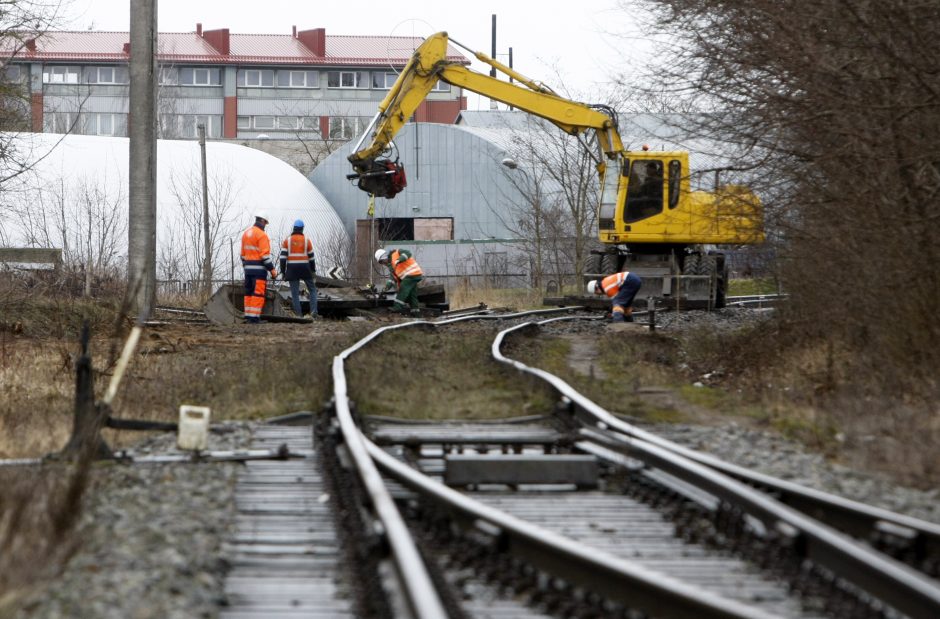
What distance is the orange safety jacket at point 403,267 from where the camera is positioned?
2545cm

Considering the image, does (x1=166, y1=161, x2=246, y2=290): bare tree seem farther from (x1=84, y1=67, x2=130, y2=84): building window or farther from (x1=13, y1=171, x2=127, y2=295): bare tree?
(x1=84, y1=67, x2=130, y2=84): building window

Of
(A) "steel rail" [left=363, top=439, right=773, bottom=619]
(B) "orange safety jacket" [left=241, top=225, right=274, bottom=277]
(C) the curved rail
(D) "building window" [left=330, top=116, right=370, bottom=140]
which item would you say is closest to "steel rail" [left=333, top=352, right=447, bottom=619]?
(C) the curved rail

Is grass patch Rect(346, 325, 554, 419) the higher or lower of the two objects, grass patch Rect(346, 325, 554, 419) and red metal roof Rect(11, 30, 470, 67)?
the lower

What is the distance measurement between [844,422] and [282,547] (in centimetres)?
486

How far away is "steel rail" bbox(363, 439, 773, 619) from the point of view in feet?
12.4

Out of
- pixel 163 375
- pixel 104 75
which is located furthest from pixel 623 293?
pixel 104 75

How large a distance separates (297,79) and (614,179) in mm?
72143

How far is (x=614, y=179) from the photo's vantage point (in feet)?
84.1

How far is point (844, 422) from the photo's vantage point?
8641 millimetres

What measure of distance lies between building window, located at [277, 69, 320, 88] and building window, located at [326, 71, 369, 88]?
99 cm

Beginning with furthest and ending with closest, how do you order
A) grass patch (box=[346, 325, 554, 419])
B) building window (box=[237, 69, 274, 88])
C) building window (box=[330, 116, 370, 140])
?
building window (box=[237, 69, 274, 88]) < building window (box=[330, 116, 370, 140]) < grass patch (box=[346, 325, 554, 419])

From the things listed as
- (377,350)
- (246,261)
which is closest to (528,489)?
(377,350)

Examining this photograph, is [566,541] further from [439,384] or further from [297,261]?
[297,261]

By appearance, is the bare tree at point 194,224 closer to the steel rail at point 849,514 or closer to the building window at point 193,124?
the steel rail at point 849,514
